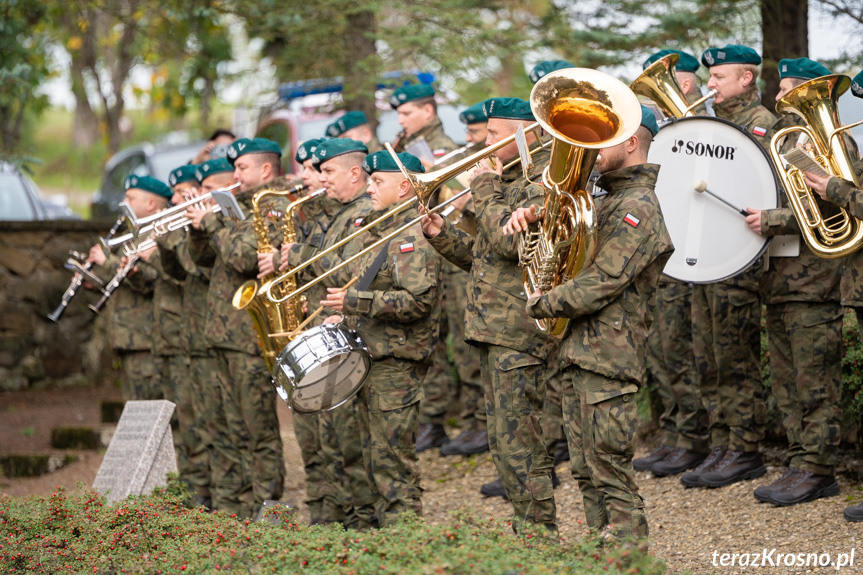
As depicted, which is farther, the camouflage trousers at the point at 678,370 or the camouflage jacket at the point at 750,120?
the camouflage trousers at the point at 678,370

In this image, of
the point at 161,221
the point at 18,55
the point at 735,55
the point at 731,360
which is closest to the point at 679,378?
the point at 731,360

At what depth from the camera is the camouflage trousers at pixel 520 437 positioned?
534cm

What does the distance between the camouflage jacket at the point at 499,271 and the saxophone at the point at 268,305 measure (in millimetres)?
1323

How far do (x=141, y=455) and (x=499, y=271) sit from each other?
2.97m

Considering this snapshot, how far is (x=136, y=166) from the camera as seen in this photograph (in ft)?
46.8

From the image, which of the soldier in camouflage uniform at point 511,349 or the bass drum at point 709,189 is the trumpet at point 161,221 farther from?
the bass drum at point 709,189

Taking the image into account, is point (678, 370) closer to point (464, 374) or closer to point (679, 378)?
point (679, 378)

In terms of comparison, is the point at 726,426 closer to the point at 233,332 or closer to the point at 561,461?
the point at 561,461

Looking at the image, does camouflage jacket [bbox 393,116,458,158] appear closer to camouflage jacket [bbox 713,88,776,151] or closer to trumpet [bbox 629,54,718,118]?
trumpet [bbox 629,54,718,118]

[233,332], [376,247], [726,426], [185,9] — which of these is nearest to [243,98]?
[185,9]

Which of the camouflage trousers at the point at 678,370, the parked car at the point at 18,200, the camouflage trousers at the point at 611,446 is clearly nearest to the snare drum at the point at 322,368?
the camouflage trousers at the point at 611,446

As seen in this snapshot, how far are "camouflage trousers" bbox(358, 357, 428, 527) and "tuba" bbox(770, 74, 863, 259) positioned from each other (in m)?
2.30

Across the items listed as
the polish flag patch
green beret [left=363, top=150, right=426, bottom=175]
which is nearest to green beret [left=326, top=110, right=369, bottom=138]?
green beret [left=363, top=150, right=426, bottom=175]

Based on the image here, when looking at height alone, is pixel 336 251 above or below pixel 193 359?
above
